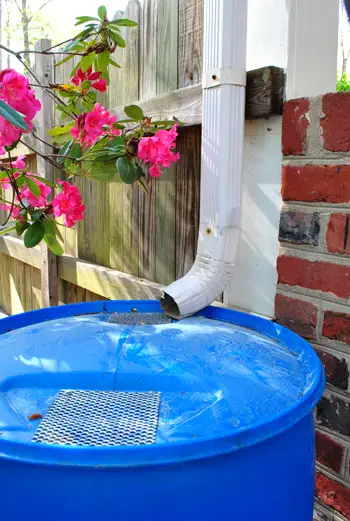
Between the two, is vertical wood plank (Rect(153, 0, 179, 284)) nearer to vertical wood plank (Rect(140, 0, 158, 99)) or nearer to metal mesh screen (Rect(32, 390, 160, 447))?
vertical wood plank (Rect(140, 0, 158, 99))

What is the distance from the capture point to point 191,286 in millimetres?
1315

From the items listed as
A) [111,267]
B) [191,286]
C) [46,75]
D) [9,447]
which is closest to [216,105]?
[191,286]

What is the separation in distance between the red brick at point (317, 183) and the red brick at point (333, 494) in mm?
699

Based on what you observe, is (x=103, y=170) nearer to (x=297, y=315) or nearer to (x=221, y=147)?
(x=221, y=147)

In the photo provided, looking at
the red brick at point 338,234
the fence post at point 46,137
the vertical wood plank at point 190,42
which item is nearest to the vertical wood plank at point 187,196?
the vertical wood plank at point 190,42

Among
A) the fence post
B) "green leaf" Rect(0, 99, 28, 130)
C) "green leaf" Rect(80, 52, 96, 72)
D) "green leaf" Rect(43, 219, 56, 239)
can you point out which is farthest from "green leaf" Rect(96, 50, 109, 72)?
the fence post

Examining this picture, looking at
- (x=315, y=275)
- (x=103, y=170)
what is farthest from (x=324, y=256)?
(x=103, y=170)

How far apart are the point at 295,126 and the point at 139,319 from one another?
2.03ft

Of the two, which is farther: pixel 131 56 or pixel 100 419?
pixel 131 56

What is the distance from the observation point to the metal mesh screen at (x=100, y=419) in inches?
27.1

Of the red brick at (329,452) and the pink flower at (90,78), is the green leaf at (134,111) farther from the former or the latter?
the red brick at (329,452)

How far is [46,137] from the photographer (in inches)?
111

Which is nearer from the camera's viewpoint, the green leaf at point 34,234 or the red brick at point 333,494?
the red brick at point 333,494

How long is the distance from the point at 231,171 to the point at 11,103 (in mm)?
606
